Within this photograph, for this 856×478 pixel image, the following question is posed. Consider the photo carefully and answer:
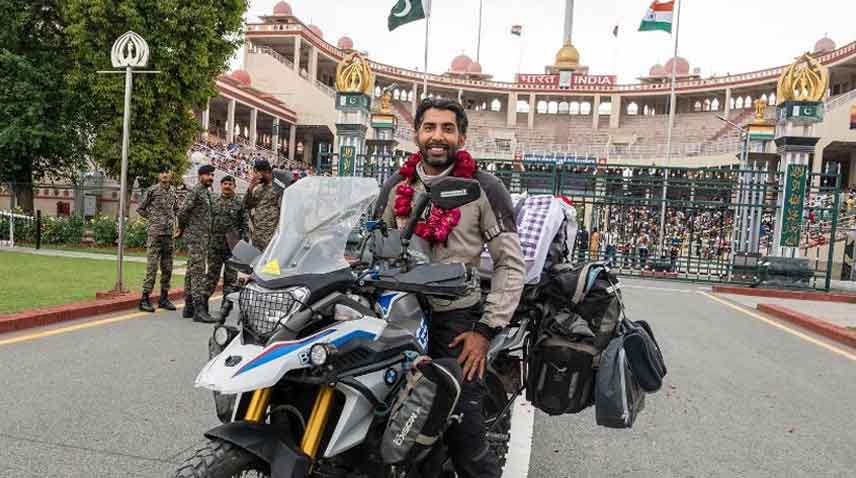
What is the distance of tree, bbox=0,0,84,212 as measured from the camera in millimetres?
18609

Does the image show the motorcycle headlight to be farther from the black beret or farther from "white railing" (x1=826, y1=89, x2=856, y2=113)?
"white railing" (x1=826, y1=89, x2=856, y2=113)

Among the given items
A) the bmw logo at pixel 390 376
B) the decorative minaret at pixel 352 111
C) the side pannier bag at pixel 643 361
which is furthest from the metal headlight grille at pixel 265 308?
the decorative minaret at pixel 352 111

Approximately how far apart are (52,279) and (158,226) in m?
3.44

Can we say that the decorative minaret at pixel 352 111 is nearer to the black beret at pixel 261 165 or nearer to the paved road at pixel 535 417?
the black beret at pixel 261 165

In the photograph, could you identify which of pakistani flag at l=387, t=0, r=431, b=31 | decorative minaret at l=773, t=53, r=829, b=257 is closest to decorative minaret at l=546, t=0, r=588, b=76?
pakistani flag at l=387, t=0, r=431, b=31

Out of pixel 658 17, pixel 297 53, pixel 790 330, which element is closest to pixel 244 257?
pixel 790 330

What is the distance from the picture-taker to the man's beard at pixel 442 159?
2.93m

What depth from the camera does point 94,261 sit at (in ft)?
44.2

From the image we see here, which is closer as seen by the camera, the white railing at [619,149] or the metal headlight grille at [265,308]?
the metal headlight grille at [265,308]

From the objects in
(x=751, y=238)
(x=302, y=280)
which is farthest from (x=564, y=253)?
(x=751, y=238)

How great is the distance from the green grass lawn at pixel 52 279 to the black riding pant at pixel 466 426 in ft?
20.0

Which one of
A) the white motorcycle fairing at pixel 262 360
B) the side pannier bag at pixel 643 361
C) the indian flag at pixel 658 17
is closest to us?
the white motorcycle fairing at pixel 262 360

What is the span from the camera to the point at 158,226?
312 inches

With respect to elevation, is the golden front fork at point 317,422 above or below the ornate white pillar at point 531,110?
below
